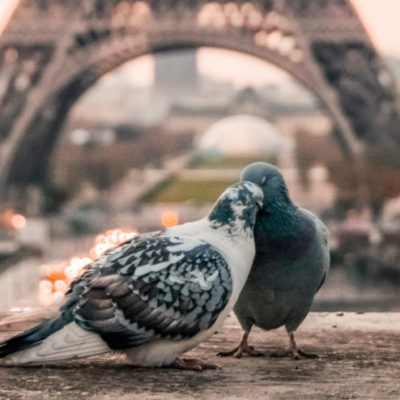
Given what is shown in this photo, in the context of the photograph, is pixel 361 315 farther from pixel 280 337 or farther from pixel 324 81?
pixel 324 81

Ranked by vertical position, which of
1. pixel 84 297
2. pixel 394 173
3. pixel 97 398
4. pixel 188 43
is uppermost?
pixel 188 43

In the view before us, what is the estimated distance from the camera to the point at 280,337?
3215 millimetres

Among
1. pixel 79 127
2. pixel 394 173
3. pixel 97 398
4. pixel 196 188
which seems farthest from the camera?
pixel 79 127

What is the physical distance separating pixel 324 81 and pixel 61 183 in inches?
675

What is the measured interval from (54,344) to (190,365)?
474 mm

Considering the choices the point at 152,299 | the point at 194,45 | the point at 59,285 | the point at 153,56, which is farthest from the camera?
the point at 153,56

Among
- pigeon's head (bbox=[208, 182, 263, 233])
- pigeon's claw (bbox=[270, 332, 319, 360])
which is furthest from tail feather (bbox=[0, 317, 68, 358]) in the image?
pigeon's claw (bbox=[270, 332, 319, 360])

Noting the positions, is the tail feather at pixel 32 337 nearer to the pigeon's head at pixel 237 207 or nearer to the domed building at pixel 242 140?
the pigeon's head at pixel 237 207

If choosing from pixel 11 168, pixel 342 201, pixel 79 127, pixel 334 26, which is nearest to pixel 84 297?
pixel 334 26

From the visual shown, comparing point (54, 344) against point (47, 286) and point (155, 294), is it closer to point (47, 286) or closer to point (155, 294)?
point (155, 294)

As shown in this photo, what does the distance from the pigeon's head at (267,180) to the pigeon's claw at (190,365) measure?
0.57 m

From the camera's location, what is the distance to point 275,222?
2.62 m

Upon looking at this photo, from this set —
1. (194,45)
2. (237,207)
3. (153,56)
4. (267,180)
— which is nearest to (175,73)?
(153,56)

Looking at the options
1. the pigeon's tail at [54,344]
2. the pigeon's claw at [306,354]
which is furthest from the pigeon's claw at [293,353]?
the pigeon's tail at [54,344]
